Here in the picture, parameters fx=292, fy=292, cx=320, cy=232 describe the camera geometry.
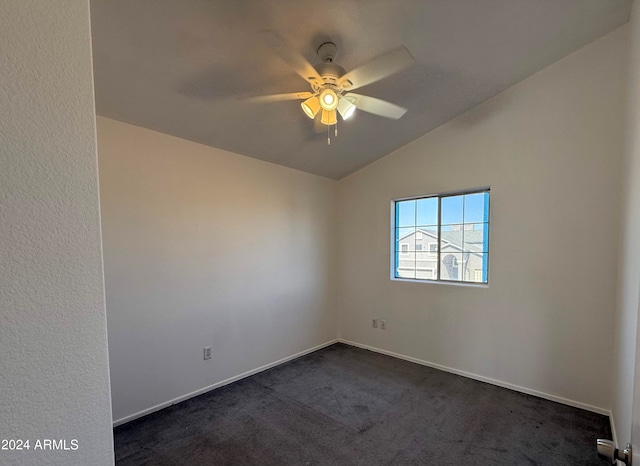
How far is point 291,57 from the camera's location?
66.6 inches

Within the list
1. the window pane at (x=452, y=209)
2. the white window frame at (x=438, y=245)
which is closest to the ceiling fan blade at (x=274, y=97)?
the white window frame at (x=438, y=245)

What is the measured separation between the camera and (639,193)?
1.52m

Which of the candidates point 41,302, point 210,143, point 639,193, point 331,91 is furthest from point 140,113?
point 639,193

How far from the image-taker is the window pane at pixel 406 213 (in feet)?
11.9

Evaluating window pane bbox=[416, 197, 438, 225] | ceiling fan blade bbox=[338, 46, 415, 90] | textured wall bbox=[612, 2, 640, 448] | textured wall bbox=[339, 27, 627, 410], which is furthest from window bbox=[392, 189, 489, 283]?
ceiling fan blade bbox=[338, 46, 415, 90]

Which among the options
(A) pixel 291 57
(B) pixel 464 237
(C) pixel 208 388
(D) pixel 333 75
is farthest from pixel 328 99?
(C) pixel 208 388

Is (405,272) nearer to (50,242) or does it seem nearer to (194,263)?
(194,263)

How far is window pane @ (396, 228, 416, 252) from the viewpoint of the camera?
3633 mm

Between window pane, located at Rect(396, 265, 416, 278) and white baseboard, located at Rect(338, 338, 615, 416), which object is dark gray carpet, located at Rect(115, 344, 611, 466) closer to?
white baseboard, located at Rect(338, 338, 615, 416)

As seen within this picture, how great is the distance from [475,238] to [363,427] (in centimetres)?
214

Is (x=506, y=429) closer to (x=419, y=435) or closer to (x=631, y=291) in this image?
(x=419, y=435)

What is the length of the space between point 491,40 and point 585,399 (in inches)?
117

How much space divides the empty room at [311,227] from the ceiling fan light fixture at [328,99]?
0.07 ft

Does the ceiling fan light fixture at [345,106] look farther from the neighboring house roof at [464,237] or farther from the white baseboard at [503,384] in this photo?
the white baseboard at [503,384]
